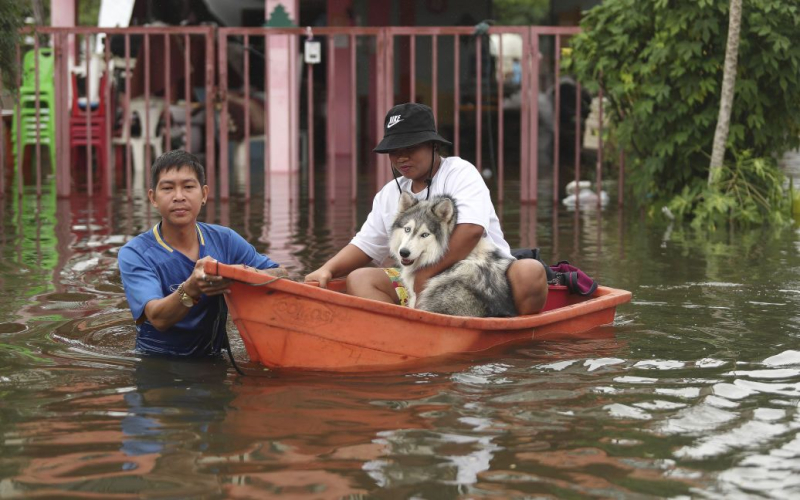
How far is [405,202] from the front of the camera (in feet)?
19.6

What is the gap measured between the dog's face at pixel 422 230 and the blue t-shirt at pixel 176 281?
69 cm

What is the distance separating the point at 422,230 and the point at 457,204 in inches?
11.8

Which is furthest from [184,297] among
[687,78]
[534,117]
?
[534,117]

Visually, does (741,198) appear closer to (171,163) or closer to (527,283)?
(527,283)

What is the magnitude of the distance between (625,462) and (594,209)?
9.64m

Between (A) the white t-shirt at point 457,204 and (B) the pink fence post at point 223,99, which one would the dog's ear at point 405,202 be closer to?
(A) the white t-shirt at point 457,204

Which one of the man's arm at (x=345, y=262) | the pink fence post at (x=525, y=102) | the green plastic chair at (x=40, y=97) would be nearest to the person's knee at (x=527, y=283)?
the man's arm at (x=345, y=262)

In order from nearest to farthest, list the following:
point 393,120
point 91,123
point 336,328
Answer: point 336,328 < point 393,120 < point 91,123

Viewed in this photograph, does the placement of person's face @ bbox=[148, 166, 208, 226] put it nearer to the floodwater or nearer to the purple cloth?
the floodwater

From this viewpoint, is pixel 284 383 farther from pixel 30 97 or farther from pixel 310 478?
pixel 30 97

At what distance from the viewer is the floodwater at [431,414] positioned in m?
3.85

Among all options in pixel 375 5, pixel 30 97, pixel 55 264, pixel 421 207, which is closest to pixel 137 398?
pixel 421 207

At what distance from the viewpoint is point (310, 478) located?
3871mm

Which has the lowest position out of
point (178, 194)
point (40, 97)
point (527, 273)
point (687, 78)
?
point (527, 273)
